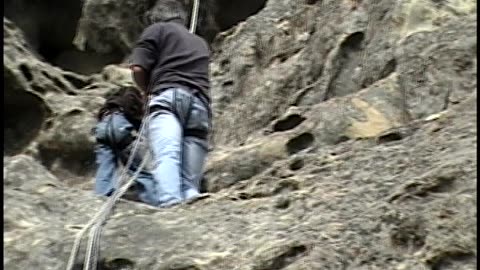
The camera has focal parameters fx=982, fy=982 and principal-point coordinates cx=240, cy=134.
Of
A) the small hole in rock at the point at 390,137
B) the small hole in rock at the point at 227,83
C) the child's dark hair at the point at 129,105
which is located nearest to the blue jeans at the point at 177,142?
the child's dark hair at the point at 129,105

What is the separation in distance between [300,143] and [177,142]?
38.1 inches

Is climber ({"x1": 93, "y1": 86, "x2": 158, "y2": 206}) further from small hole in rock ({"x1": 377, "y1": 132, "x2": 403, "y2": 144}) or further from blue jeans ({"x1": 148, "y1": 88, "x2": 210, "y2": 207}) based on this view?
small hole in rock ({"x1": 377, "y1": 132, "x2": 403, "y2": 144})

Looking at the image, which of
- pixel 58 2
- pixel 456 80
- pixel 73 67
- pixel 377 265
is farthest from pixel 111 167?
pixel 58 2

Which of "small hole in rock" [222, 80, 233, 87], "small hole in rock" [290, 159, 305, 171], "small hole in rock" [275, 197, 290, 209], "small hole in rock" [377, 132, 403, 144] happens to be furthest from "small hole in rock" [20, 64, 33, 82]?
"small hole in rock" [275, 197, 290, 209]

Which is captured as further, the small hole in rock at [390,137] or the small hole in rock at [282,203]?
the small hole in rock at [390,137]

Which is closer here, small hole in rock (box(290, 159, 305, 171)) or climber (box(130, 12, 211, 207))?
small hole in rock (box(290, 159, 305, 171))

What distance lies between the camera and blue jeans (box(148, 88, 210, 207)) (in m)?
6.05

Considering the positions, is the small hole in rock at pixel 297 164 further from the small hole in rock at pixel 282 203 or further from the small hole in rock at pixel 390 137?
the small hole in rock at pixel 282 203

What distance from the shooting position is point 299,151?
6.74 metres

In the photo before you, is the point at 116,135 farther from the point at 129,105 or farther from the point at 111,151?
the point at 129,105

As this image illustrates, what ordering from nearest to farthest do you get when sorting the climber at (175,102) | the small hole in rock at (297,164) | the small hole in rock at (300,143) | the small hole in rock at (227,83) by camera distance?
the small hole in rock at (297,164)
the climber at (175,102)
the small hole in rock at (300,143)
the small hole in rock at (227,83)

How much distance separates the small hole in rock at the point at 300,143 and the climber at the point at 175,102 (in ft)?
1.93

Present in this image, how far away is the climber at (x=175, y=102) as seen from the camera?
243 inches

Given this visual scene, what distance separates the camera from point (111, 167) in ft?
24.2
